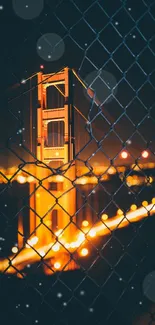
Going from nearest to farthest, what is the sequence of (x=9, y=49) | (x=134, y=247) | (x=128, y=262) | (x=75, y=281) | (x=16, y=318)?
(x=9, y=49) < (x=16, y=318) < (x=75, y=281) < (x=128, y=262) < (x=134, y=247)

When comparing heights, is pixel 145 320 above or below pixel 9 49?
below

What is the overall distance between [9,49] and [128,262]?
15.2 ft

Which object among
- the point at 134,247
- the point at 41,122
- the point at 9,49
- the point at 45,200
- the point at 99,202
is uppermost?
the point at 41,122

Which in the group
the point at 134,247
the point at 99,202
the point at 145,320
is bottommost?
the point at 145,320

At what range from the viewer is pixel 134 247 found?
5.63 m

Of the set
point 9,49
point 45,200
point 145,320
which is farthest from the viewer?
point 45,200

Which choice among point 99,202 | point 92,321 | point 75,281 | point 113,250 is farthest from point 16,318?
point 99,202

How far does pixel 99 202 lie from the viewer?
7.97m

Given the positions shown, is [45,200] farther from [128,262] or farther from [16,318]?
[16,318]

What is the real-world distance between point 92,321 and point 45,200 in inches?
267

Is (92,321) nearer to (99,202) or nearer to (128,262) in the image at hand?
(128,262)

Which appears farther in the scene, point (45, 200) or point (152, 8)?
point (45, 200)

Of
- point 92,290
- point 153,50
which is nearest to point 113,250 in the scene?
point 92,290

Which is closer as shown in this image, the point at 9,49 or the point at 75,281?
the point at 9,49
